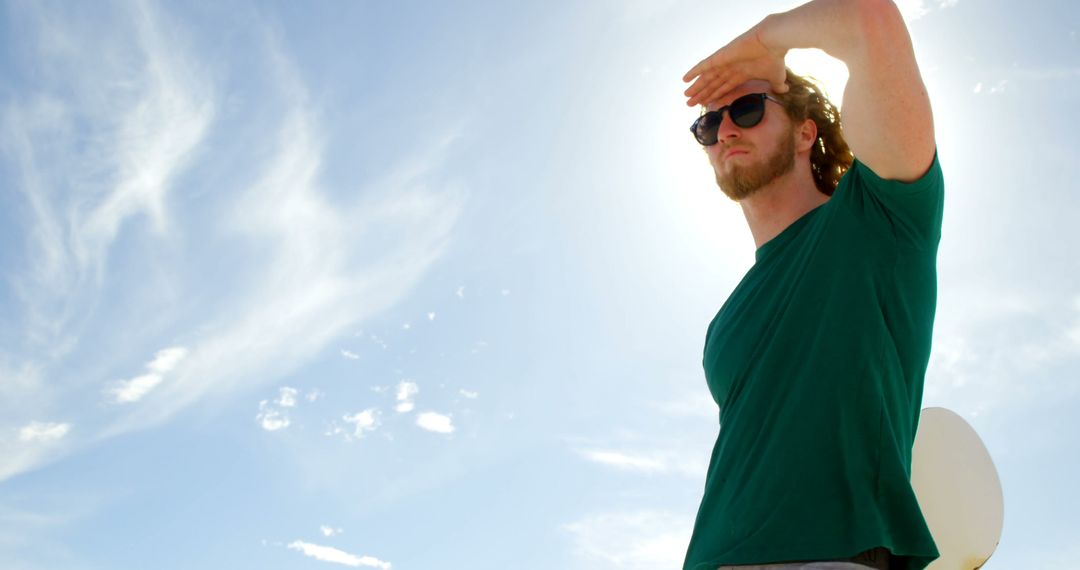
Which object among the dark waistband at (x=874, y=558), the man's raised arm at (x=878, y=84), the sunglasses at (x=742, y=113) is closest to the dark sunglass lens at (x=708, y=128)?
the sunglasses at (x=742, y=113)

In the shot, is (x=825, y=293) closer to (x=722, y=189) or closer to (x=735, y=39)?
(x=722, y=189)

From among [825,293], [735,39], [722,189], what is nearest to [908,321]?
[825,293]

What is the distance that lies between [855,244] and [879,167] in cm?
26

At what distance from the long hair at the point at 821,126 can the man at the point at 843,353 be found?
1.71ft

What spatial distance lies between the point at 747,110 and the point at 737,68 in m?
0.18

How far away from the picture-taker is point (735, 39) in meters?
3.54

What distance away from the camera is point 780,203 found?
11.3 feet

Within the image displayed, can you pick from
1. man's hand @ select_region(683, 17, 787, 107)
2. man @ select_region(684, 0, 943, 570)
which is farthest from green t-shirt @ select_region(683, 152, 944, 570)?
man's hand @ select_region(683, 17, 787, 107)

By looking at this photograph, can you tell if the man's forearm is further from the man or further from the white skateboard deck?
the white skateboard deck

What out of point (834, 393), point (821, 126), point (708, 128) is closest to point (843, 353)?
point (834, 393)

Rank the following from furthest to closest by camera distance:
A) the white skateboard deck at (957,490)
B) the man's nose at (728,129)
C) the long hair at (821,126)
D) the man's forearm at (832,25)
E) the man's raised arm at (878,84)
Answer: the white skateboard deck at (957,490), the long hair at (821,126), the man's nose at (728,129), the man's forearm at (832,25), the man's raised arm at (878,84)

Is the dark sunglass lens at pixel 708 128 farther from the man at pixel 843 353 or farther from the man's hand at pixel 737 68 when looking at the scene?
the man at pixel 843 353

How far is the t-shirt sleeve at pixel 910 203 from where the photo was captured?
2.65 metres

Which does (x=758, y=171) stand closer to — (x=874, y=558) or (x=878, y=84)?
(x=878, y=84)
